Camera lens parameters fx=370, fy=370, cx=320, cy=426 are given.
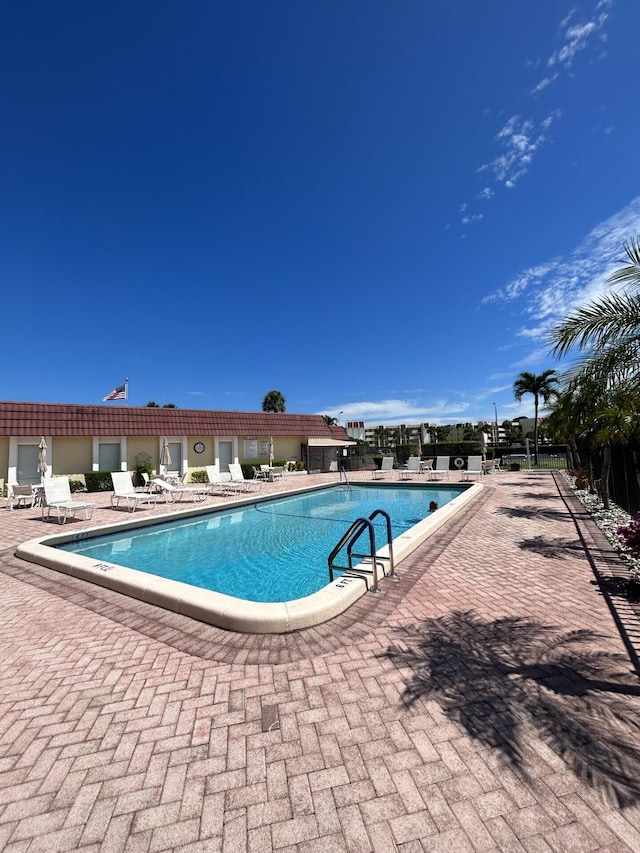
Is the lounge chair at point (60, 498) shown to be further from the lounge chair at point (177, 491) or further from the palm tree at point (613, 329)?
the palm tree at point (613, 329)

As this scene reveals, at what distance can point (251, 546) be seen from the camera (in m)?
9.16

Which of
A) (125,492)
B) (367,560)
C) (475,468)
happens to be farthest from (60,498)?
(475,468)

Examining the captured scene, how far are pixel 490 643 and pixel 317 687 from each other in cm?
178

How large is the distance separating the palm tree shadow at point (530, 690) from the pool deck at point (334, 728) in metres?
0.01

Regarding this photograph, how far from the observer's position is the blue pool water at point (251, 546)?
6902 mm

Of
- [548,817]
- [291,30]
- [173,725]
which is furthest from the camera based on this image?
[291,30]

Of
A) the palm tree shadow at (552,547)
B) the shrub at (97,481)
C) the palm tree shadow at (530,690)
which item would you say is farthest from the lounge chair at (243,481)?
the palm tree shadow at (530,690)

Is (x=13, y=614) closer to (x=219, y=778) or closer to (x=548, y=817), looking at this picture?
(x=219, y=778)

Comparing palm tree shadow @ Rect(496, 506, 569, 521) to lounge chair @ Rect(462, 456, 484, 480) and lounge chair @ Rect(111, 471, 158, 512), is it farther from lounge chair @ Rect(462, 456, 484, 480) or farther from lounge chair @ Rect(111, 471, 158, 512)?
lounge chair @ Rect(111, 471, 158, 512)

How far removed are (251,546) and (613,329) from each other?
8317 mm

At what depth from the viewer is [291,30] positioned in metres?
9.42

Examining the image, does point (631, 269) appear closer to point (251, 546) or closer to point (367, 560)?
point (367, 560)

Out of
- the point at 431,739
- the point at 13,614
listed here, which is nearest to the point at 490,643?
the point at 431,739

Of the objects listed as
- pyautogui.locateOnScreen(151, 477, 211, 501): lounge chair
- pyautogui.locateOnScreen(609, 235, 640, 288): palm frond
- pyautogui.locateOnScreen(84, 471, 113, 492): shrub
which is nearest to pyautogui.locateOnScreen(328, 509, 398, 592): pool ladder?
pyautogui.locateOnScreen(609, 235, 640, 288): palm frond
